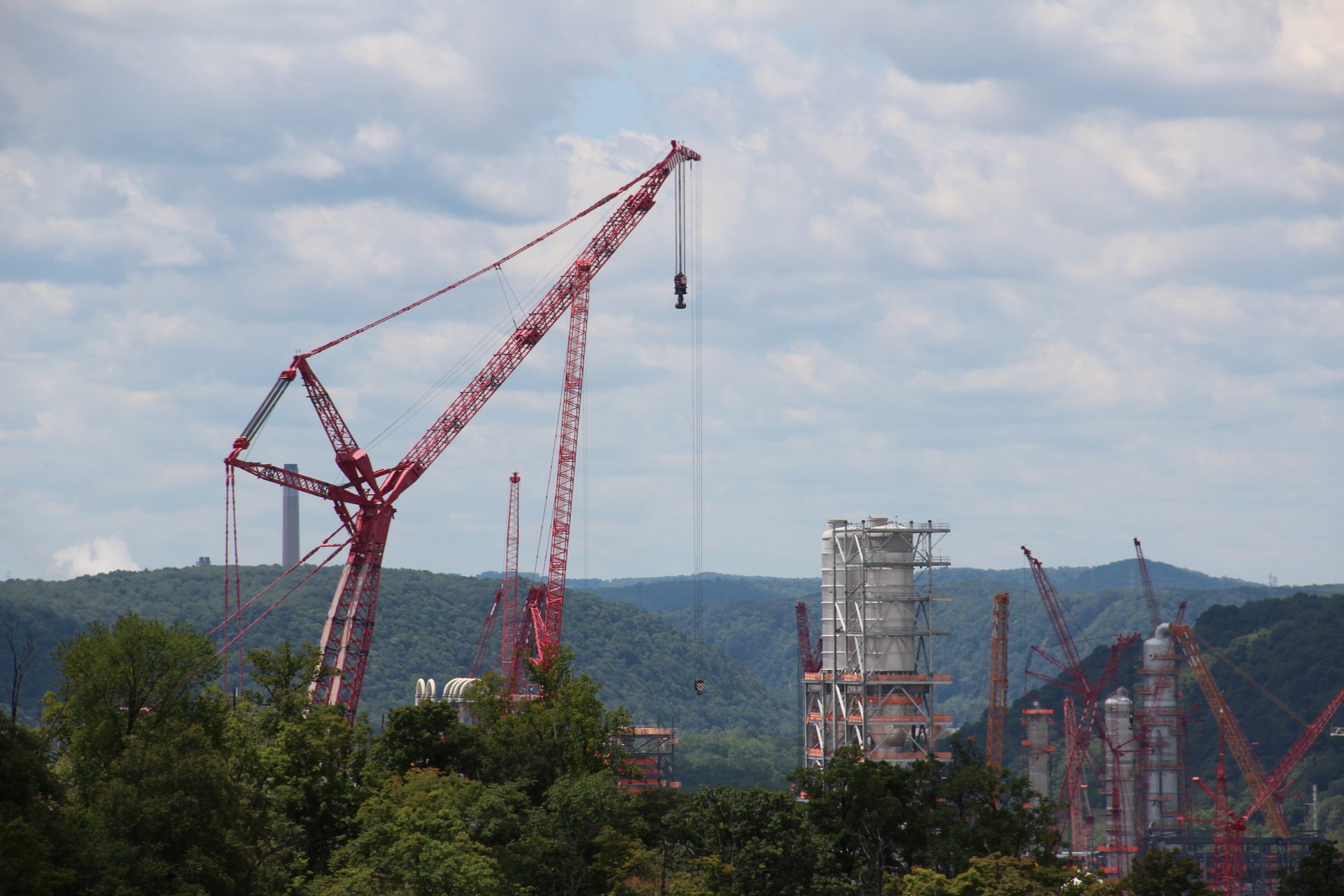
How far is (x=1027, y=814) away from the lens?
272ft

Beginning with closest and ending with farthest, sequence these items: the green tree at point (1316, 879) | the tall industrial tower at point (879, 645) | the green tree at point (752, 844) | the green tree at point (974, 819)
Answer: the green tree at point (1316, 879) < the green tree at point (752, 844) < the green tree at point (974, 819) < the tall industrial tower at point (879, 645)

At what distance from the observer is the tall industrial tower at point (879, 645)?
137000 mm

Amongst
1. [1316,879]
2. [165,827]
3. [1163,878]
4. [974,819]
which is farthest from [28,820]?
[1316,879]

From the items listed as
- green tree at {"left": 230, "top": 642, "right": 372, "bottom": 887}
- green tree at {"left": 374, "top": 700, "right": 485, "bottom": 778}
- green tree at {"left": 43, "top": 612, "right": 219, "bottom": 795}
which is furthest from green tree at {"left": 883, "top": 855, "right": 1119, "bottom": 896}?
green tree at {"left": 43, "top": 612, "right": 219, "bottom": 795}

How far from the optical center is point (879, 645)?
454ft

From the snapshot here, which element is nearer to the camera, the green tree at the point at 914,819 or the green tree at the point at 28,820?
the green tree at the point at 28,820

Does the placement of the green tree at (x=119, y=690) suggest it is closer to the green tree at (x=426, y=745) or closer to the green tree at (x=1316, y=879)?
the green tree at (x=426, y=745)

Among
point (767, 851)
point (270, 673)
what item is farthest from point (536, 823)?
point (270, 673)

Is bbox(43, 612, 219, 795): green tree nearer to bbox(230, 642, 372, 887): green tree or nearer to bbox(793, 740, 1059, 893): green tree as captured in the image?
bbox(230, 642, 372, 887): green tree

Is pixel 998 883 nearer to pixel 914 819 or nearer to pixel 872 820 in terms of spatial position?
pixel 914 819

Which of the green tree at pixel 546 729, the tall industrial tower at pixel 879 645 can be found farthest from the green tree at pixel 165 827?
the tall industrial tower at pixel 879 645

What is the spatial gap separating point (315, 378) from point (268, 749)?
5365 centimetres

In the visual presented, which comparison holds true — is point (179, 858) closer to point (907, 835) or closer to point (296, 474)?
point (907, 835)

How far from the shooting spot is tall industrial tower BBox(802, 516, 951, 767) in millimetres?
137000
